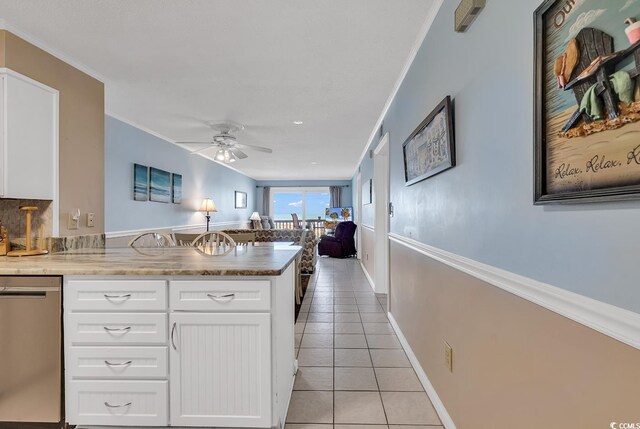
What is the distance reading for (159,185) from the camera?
4.78 metres

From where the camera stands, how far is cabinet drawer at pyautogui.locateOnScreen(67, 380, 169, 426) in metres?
1.59

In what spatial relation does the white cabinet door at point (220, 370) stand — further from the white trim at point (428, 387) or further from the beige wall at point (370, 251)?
the beige wall at point (370, 251)

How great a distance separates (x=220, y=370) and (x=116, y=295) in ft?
2.09

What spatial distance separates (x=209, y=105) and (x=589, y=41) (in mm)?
3316

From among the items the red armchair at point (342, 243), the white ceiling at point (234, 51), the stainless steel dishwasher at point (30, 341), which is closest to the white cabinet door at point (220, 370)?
the stainless steel dishwasher at point (30, 341)

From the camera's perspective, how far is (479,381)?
135 centimetres

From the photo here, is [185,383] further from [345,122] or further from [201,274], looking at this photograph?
[345,122]

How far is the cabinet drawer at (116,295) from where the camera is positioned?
1.57 metres

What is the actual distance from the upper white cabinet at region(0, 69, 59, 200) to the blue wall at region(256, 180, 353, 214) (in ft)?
28.7

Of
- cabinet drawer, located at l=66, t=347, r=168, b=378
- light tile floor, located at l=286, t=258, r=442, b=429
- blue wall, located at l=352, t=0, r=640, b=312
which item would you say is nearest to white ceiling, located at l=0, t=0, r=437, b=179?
blue wall, located at l=352, t=0, r=640, b=312

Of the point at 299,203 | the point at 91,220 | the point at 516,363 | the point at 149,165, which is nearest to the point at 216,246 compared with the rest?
the point at 91,220

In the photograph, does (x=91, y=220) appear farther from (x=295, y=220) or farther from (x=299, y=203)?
(x=299, y=203)

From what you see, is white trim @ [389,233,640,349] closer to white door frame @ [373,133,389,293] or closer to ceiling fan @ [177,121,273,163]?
white door frame @ [373,133,389,293]

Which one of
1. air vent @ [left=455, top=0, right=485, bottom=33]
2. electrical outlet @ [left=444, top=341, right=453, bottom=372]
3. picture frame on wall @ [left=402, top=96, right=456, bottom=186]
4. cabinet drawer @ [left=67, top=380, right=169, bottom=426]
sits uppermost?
air vent @ [left=455, top=0, right=485, bottom=33]
